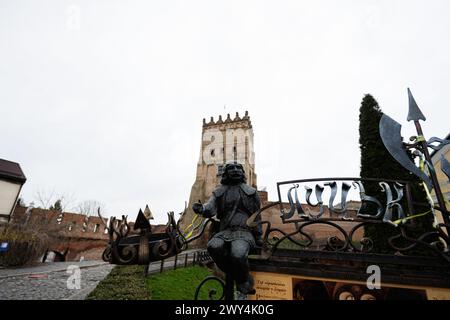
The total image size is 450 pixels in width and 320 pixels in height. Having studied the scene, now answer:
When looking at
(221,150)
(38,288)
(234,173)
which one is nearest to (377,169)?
(234,173)

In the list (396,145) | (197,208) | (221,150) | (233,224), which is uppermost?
(221,150)

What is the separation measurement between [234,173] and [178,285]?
806 cm

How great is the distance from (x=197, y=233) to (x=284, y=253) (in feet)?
4.52

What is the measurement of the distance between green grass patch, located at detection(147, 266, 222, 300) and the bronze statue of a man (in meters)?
4.85

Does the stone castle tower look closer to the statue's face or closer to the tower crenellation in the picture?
the tower crenellation

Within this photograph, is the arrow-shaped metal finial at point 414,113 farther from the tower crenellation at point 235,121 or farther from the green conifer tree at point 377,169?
the tower crenellation at point 235,121

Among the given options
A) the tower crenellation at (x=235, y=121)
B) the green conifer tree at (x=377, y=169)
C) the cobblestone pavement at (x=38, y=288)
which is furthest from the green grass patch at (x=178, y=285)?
the tower crenellation at (x=235, y=121)

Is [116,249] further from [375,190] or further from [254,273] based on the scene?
[375,190]

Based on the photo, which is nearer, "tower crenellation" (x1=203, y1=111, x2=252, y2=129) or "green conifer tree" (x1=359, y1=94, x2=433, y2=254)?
"green conifer tree" (x1=359, y1=94, x2=433, y2=254)

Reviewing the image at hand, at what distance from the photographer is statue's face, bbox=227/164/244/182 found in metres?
3.09

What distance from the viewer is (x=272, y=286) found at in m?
2.96

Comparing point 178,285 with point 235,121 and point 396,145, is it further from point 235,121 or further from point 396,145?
point 235,121

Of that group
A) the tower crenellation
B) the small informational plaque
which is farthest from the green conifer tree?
the tower crenellation
